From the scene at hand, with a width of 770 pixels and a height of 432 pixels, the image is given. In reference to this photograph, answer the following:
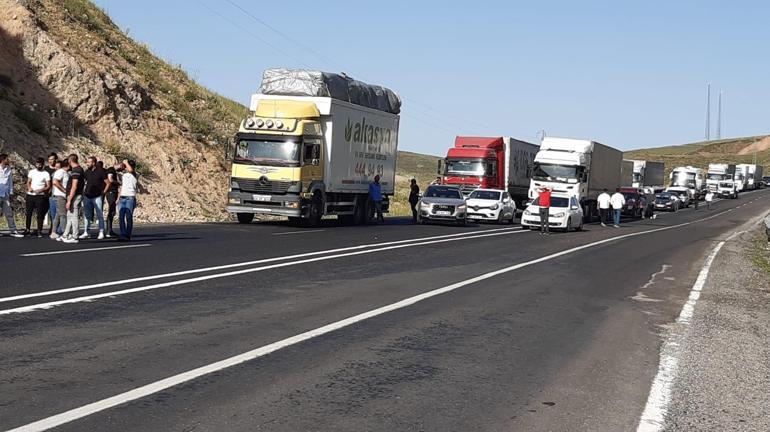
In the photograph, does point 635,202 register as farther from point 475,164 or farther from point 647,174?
point 647,174

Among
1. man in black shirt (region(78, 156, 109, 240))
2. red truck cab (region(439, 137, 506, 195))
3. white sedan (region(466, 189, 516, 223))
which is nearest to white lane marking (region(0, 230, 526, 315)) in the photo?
man in black shirt (region(78, 156, 109, 240))

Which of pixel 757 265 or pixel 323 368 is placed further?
pixel 757 265

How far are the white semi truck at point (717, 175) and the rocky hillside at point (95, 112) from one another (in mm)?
64784

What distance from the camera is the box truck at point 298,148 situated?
96.8ft

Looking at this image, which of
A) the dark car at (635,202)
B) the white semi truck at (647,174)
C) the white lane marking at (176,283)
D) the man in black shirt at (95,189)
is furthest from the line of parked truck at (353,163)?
the white semi truck at (647,174)

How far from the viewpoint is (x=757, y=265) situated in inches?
902

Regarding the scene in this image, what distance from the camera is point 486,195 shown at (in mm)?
41781

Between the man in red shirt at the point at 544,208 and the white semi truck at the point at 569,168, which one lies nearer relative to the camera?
the man in red shirt at the point at 544,208

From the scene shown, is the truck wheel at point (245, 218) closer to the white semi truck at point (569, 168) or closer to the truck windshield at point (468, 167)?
the white semi truck at point (569, 168)

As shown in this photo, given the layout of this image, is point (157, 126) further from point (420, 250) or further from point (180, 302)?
point (180, 302)

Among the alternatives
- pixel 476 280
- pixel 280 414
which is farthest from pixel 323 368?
pixel 476 280

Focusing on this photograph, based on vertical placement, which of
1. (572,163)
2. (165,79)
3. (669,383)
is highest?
(165,79)

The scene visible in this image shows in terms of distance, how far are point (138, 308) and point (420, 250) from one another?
12027 mm

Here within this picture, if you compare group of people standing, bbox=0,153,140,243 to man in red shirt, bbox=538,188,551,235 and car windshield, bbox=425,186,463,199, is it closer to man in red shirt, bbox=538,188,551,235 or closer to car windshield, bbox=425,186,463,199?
man in red shirt, bbox=538,188,551,235
